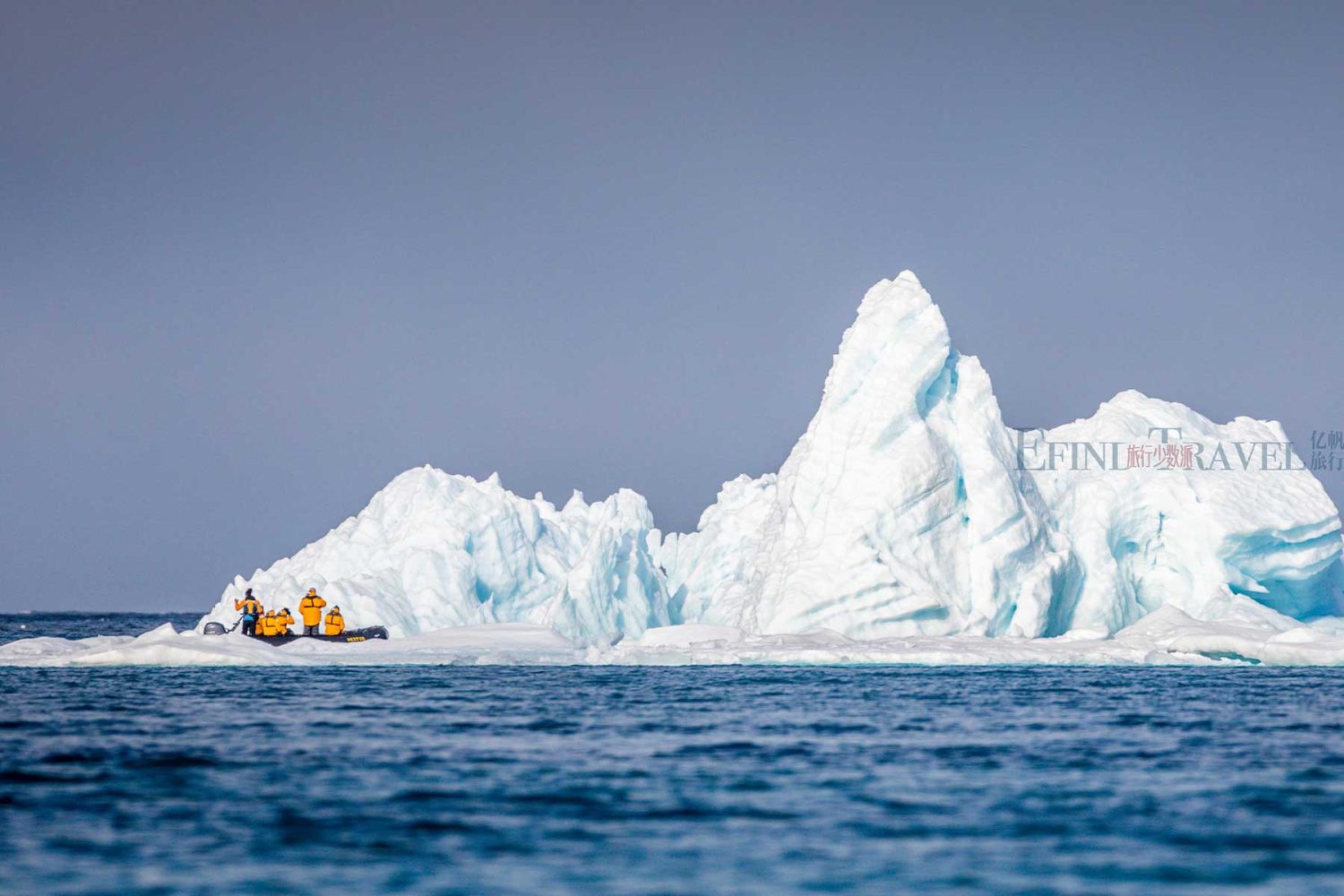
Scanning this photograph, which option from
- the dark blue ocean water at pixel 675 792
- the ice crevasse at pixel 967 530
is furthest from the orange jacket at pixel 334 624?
the dark blue ocean water at pixel 675 792

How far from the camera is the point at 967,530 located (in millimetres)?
43719

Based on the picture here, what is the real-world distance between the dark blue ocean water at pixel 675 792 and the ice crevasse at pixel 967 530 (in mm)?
11767

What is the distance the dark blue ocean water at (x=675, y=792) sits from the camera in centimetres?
1295

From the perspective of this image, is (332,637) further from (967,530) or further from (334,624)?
(967,530)

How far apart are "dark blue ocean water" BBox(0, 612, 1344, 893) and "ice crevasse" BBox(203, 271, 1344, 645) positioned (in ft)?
38.6

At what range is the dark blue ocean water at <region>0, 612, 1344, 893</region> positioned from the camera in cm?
1295

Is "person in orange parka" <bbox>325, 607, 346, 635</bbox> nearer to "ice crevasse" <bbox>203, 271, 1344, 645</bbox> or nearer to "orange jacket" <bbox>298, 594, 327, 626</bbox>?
"orange jacket" <bbox>298, 594, 327, 626</bbox>

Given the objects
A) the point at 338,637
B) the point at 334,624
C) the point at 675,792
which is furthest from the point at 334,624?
the point at 675,792

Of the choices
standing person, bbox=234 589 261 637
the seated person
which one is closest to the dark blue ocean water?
the seated person

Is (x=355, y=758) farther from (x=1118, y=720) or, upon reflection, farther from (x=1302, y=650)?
(x=1302, y=650)

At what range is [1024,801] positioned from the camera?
16.5 m

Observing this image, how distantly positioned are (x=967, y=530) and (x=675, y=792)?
27.8 metres

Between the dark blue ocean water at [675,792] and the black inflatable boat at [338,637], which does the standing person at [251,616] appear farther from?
the dark blue ocean water at [675,792]

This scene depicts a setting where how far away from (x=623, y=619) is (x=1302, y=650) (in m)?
22.4
